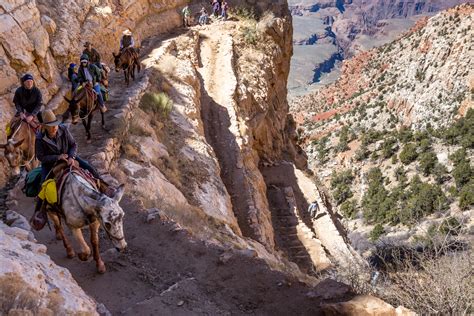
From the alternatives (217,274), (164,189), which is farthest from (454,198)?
(217,274)

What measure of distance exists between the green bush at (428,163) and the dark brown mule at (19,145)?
44.7m

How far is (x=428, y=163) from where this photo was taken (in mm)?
47156

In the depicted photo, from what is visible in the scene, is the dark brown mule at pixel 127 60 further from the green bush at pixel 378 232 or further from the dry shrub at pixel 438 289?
the green bush at pixel 378 232

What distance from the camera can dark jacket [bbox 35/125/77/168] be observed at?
20.6 feet

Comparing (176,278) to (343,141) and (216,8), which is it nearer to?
(216,8)

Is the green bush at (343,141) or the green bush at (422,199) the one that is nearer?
the green bush at (422,199)

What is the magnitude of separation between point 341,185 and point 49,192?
174 ft

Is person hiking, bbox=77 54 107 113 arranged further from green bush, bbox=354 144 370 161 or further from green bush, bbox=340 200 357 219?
green bush, bbox=354 144 370 161

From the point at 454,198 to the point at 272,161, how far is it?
82.6 ft

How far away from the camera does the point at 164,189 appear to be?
11586mm

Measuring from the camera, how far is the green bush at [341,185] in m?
54.9

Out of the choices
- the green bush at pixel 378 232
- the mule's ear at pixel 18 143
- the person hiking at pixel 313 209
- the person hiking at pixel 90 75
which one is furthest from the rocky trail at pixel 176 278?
the green bush at pixel 378 232

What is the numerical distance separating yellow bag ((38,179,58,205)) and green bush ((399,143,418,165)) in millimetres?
49215

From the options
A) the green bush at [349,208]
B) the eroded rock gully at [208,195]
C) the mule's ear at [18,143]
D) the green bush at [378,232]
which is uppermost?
the mule's ear at [18,143]
